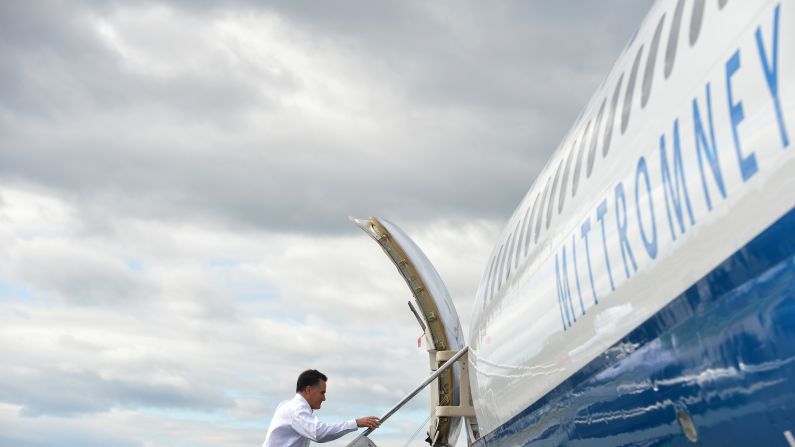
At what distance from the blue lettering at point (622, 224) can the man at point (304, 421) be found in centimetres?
494

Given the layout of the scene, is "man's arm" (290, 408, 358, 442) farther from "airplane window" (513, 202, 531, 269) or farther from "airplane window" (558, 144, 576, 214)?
"airplane window" (558, 144, 576, 214)

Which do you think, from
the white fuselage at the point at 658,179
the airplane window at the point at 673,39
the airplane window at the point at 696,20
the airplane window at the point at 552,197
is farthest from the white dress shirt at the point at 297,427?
the airplane window at the point at 696,20

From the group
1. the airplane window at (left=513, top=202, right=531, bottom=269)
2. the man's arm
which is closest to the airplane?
the airplane window at (left=513, top=202, right=531, bottom=269)

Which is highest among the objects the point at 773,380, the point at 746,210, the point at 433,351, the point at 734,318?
the point at 433,351

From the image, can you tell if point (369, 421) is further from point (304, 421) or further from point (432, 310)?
point (432, 310)

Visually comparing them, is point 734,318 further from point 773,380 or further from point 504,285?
point 504,285

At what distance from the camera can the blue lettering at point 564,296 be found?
5114 millimetres

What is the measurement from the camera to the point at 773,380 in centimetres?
299

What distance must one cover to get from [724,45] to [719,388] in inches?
47.7

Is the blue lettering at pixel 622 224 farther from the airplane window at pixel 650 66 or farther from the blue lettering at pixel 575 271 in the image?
the blue lettering at pixel 575 271

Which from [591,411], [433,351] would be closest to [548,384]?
[591,411]

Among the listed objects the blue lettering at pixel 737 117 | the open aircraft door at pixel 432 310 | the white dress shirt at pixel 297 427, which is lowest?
the blue lettering at pixel 737 117

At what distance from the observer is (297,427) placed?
Answer: 28.2ft

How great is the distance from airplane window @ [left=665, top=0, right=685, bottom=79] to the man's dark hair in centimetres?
554
